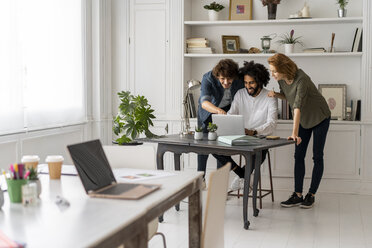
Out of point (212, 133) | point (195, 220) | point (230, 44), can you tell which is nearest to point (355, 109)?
point (230, 44)

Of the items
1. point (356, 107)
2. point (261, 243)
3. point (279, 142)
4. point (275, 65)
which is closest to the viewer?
point (261, 243)

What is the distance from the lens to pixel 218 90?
5.12 meters

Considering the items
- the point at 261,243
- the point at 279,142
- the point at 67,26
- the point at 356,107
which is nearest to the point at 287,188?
the point at 356,107

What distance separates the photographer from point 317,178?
16.7 feet

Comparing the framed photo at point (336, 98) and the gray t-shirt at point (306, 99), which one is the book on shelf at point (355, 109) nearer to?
the framed photo at point (336, 98)

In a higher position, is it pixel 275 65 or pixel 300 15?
pixel 300 15

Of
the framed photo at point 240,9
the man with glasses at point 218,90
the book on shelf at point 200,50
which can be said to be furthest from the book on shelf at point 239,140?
the framed photo at point 240,9

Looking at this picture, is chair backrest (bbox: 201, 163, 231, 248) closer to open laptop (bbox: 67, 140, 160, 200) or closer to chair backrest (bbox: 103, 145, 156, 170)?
open laptop (bbox: 67, 140, 160, 200)

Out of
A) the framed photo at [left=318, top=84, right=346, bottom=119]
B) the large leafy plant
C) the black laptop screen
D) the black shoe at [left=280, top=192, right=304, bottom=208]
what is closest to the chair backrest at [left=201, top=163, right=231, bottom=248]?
the black laptop screen

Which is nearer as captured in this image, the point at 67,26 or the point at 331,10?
the point at 67,26

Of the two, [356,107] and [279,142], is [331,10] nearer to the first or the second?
[356,107]

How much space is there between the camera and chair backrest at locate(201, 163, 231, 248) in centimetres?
225

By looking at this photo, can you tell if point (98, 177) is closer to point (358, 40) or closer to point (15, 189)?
point (15, 189)

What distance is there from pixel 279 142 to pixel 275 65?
2.61 feet
